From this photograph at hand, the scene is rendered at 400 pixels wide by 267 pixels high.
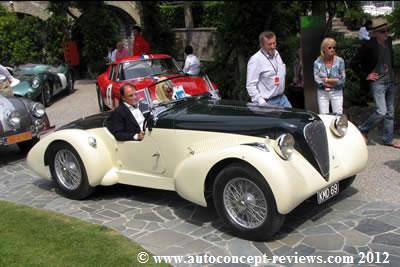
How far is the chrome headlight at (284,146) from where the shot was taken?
4.66 m

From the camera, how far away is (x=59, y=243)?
5.04m

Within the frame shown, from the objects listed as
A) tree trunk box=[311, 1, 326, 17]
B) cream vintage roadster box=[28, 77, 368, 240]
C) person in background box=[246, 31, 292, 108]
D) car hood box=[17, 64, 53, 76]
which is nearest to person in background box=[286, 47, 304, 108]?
person in background box=[246, 31, 292, 108]

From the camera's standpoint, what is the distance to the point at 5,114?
8266 millimetres

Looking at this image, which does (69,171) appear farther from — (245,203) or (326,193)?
(326,193)

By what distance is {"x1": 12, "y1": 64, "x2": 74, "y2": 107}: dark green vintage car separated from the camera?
13.5 metres

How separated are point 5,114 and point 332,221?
5687mm

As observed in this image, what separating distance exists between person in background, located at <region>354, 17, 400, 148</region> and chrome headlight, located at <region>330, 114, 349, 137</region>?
2400 millimetres

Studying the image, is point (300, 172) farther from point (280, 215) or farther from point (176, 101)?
point (176, 101)

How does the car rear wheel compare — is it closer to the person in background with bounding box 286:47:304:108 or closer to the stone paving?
the person in background with bounding box 286:47:304:108

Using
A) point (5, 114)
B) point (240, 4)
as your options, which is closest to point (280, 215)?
point (5, 114)

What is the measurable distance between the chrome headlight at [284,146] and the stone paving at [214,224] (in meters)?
0.86

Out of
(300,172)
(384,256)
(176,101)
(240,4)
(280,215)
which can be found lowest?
(384,256)

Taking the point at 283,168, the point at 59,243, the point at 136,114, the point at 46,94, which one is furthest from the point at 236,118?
the point at 46,94

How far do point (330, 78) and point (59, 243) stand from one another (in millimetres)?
4483
